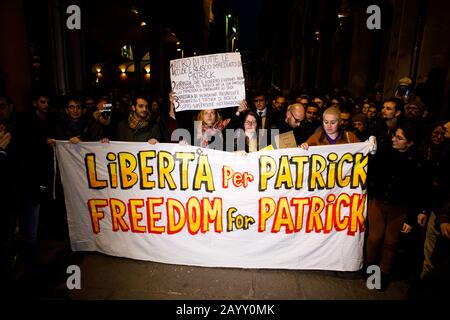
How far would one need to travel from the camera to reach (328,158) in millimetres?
3301

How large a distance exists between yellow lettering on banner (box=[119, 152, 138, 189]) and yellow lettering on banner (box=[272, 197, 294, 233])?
1628 millimetres

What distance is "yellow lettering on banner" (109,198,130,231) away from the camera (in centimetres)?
358

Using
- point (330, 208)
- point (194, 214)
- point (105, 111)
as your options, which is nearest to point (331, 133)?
point (330, 208)

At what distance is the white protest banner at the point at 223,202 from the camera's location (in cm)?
333

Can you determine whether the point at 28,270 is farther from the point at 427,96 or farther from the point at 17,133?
the point at 427,96

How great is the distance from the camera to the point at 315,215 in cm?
337

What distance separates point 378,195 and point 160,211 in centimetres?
235

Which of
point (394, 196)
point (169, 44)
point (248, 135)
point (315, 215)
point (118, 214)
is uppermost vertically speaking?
point (169, 44)

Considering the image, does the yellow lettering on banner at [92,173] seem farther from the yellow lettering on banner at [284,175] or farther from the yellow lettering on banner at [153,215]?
the yellow lettering on banner at [284,175]

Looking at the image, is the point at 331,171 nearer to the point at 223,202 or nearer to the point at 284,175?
the point at 284,175

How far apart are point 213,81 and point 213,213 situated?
67.1 inches

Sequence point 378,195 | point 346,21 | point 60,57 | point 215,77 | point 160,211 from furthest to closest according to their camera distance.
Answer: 1. point 346,21
2. point 60,57
3. point 215,77
4. point 160,211
5. point 378,195

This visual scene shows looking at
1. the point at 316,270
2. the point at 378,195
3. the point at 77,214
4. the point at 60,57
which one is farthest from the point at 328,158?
the point at 60,57

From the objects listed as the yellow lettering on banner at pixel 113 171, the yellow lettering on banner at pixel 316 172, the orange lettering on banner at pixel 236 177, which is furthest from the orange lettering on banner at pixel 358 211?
the yellow lettering on banner at pixel 113 171
